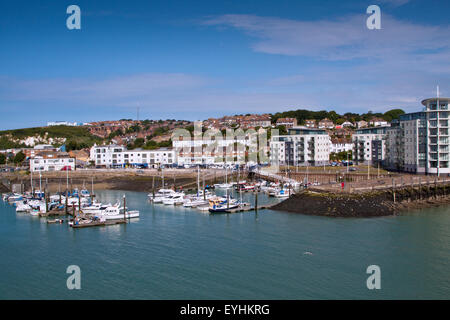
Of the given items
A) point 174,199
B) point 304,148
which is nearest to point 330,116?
point 304,148

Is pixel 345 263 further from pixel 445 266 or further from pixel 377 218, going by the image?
pixel 377 218

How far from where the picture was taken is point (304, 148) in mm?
53844

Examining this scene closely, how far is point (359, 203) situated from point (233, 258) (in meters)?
12.1

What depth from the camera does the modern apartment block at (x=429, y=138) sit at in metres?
37.5

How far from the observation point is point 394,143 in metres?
45.3

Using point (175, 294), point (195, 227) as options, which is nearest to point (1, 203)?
point (195, 227)

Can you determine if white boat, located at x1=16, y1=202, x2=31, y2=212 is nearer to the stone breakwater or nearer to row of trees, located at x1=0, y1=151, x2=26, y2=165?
the stone breakwater

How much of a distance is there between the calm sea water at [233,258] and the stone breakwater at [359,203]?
46.3 inches

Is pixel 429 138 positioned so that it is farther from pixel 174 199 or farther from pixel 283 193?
pixel 174 199

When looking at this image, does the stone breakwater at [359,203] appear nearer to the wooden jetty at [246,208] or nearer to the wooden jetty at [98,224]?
the wooden jetty at [246,208]

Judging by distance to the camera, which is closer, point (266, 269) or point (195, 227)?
point (266, 269)

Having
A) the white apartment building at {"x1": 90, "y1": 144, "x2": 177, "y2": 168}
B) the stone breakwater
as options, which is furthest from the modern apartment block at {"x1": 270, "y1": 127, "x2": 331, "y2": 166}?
the stone breakwater

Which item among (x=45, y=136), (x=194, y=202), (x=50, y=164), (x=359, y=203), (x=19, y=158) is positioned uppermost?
(x=45, y=136)
